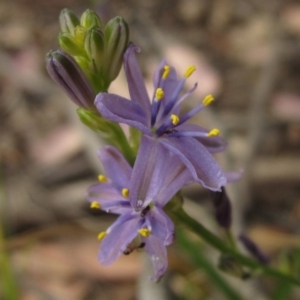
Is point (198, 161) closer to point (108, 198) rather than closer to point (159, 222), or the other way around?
point (159, 222)

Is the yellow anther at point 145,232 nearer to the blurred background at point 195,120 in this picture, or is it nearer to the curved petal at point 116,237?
the curved petal at point 116,237

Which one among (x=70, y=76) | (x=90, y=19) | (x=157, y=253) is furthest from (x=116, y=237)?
(x=90, y=19)

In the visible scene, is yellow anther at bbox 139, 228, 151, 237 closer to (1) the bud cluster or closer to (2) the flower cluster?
(2) the flower cluster

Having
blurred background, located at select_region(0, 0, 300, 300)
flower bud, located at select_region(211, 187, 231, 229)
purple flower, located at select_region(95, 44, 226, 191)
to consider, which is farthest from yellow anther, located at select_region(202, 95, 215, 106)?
blurred background, located at select_region(0, 0, 300, 300)

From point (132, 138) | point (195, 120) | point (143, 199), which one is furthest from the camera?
point (195, 120)

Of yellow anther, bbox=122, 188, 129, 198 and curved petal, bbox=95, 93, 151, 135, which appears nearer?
curved petal, bbox=95, 93, 151, 135
